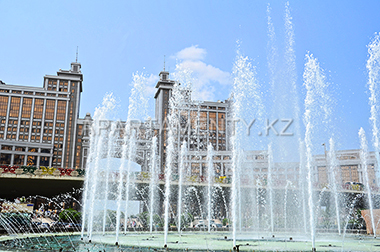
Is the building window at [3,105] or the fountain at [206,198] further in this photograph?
the building window at [3,105]

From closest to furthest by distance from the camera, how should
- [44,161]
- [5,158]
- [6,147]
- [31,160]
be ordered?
[5,158] → [6,147] → [31,160] → [44,161]

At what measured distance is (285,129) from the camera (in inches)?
1361

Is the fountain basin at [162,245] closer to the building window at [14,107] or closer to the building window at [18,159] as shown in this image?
the building window at [18,159]

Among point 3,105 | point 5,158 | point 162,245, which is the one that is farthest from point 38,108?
point 162,245

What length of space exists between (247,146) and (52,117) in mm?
82709

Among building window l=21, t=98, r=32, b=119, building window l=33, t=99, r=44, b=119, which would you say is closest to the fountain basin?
building window l=33, t=99, r=44, b=119

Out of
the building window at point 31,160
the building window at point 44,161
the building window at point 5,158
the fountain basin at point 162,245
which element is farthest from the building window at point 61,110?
the fountain basin at point 162,245

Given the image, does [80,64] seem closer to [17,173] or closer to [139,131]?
[139,131]

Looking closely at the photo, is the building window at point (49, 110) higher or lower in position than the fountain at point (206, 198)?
higher

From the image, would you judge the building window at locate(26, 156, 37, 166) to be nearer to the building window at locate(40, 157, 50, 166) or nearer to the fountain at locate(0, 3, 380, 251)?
the building window at locate(40, 157, 50, 166)

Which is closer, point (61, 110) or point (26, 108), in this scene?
point (26, 108)

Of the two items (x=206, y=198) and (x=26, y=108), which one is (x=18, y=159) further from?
(x=206, y=198)

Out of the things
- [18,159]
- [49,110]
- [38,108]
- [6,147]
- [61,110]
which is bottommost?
[18,159]

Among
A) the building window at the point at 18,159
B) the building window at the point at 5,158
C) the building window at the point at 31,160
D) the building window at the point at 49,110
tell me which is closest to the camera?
the building window at the point at 5,158
